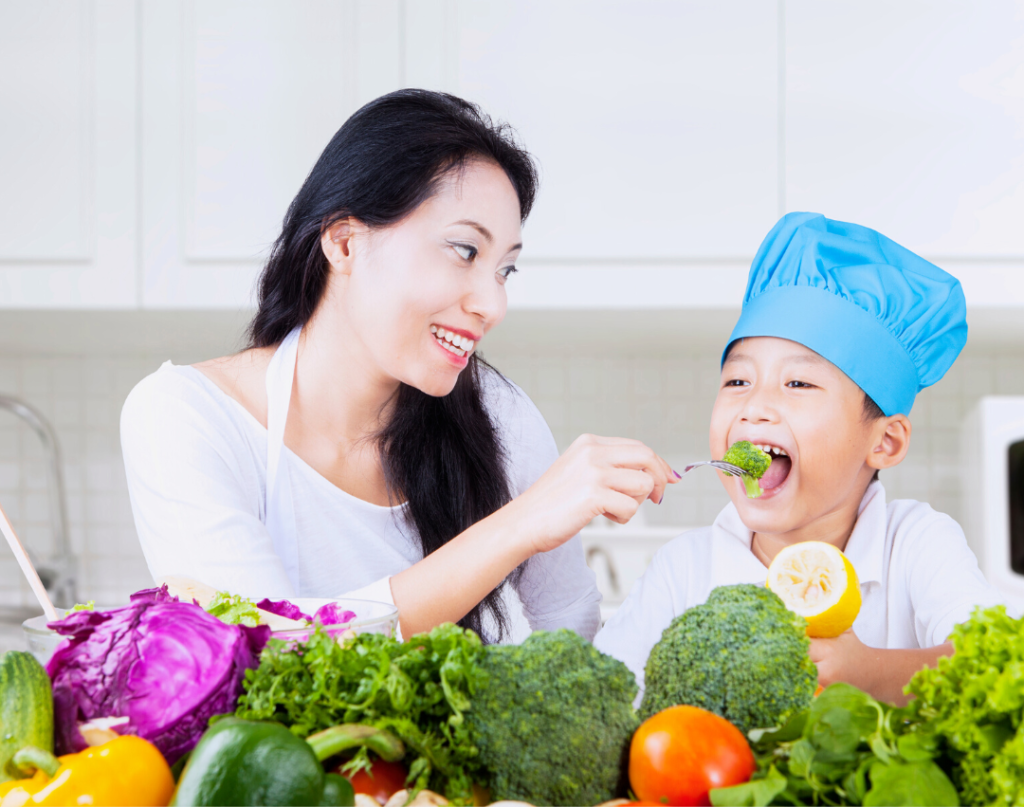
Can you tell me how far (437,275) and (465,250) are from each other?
2.0 inches

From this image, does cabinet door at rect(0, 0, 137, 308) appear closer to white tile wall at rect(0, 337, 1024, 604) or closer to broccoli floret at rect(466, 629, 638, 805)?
white tile wall at rect(0, 337, 1024, 604)

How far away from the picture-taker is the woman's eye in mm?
1173

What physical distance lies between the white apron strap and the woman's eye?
31cm

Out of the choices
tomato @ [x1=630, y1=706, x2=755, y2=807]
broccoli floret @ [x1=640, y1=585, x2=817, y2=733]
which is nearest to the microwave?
broccoli floret @ [x1=640, y1=585, x2=817, y2=733]

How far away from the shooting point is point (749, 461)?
1.08m

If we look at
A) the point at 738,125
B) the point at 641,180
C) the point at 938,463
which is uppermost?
the point at 738,125

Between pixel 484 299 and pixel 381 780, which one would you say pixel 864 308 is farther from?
pixel 381 780

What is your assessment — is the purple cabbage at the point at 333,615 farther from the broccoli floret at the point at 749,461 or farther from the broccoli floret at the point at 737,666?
the broccoli floret at the point at 749,461

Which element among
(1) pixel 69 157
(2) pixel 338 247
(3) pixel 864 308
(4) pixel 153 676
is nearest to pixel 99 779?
(4) pixel 153 676

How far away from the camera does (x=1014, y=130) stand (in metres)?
1.95

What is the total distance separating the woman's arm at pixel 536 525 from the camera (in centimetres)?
95

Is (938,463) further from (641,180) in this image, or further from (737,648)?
→ (737,648)

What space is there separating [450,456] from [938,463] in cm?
174

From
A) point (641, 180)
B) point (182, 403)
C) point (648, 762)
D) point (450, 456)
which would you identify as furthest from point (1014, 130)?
point (648, 762)
